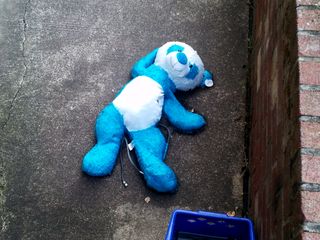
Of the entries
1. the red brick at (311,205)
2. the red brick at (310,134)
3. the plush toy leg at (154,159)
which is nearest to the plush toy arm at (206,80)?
the plush toy leg at (154,159)

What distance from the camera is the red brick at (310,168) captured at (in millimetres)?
1338

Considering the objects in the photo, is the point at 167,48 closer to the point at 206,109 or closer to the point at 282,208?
the point at 206,109

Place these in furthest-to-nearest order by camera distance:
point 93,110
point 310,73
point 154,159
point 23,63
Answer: point 23,63
point 93,110
point 154,159
point 310,73

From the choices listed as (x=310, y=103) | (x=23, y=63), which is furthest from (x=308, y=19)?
(x=23, y=63)

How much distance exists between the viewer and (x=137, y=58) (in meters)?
2.81

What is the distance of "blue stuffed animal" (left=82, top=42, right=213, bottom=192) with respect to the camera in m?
2.36

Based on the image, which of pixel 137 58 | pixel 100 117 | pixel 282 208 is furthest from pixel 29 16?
pixel 282 208

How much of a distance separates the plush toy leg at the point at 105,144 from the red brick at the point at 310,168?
123 centimetres

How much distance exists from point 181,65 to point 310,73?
1063 millimetres

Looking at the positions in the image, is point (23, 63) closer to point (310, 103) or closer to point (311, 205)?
point (310, 103)

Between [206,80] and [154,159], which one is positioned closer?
[154,159]

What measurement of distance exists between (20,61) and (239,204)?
1576 mm

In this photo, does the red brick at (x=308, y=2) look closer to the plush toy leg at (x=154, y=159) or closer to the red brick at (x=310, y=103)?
the red brick at (x=310, y=103)

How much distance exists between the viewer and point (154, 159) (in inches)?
92.3
